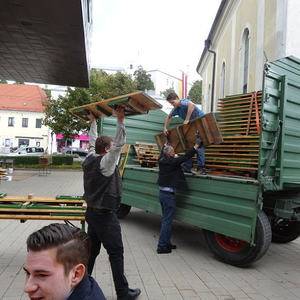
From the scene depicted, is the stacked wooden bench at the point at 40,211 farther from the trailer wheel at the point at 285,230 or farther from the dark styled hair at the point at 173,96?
the trailer wheel at the point at 285,230

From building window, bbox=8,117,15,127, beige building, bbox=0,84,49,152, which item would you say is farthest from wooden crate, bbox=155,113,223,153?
building window, bbox=8,117,15,127

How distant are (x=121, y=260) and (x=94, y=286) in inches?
80.5

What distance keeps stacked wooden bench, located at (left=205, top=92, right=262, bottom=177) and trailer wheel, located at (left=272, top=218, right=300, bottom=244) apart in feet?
4.72

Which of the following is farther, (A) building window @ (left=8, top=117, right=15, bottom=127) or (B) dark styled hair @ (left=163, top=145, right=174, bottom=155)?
(A) building window @ (left=8, top=117, right=15, bottom=127)

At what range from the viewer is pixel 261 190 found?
13.6 ft

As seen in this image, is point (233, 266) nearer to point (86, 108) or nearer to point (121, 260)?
point (121, 260)

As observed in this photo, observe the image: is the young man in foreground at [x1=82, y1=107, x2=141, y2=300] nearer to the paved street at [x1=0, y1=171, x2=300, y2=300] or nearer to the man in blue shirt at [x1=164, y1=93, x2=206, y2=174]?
the paved street at [x1=0, y1=171, x2=300, y2=300]

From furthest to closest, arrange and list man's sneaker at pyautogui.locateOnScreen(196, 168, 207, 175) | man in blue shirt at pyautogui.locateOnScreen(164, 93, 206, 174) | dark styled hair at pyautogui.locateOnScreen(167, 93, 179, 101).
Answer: dark styled hair at pyautogui.locateOnScreen(167, 93, 179, 101) → man in blue shirt at pyautogui.locateOnScreen(164, 93, 206, 174) → man's sneaker at pyautogui.locateOnScreen(196, 168, 207, 175)

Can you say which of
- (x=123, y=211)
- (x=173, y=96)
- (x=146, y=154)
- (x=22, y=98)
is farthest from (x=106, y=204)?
(x=22, y=98)

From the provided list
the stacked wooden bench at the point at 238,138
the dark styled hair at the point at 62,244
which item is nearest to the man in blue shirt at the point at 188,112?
the stacked wooden bench at the point at 238,138

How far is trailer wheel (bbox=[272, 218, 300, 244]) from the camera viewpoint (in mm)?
5981

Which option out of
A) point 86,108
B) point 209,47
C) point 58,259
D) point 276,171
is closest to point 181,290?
point 276,171

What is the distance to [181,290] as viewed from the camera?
152 inches

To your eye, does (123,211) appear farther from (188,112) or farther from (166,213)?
(188,112)
